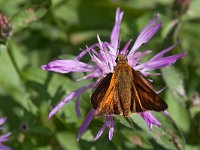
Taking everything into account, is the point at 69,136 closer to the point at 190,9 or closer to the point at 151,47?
the point at 151,47

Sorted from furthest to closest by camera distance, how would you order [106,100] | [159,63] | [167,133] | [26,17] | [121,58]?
1. [26,17]
2. [167,133]
3. [159,63]
4. [121,58]
5. [106,100]

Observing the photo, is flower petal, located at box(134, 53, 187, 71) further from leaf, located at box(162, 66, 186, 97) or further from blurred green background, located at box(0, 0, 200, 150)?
leaf, located at box(162, 66, 186, 97)

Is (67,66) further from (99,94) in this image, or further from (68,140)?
(68,140)

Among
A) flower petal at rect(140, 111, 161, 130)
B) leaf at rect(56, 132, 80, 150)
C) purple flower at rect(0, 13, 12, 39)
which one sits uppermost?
purple flower at rect(0, 13, 12, 39)

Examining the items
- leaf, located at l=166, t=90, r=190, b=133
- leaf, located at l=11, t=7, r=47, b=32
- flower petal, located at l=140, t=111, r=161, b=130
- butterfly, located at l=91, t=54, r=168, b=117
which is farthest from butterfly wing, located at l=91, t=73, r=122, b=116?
leaf, located at l=166, t=90, r=190, b=133

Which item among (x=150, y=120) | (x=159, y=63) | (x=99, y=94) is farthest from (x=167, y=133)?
(x=99, y=94)

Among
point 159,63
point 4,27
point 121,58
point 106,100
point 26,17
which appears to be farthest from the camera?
point 26,17

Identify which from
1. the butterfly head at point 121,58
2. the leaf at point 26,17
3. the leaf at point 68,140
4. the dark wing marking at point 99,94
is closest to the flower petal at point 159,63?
the butterfly head at point 121,58
